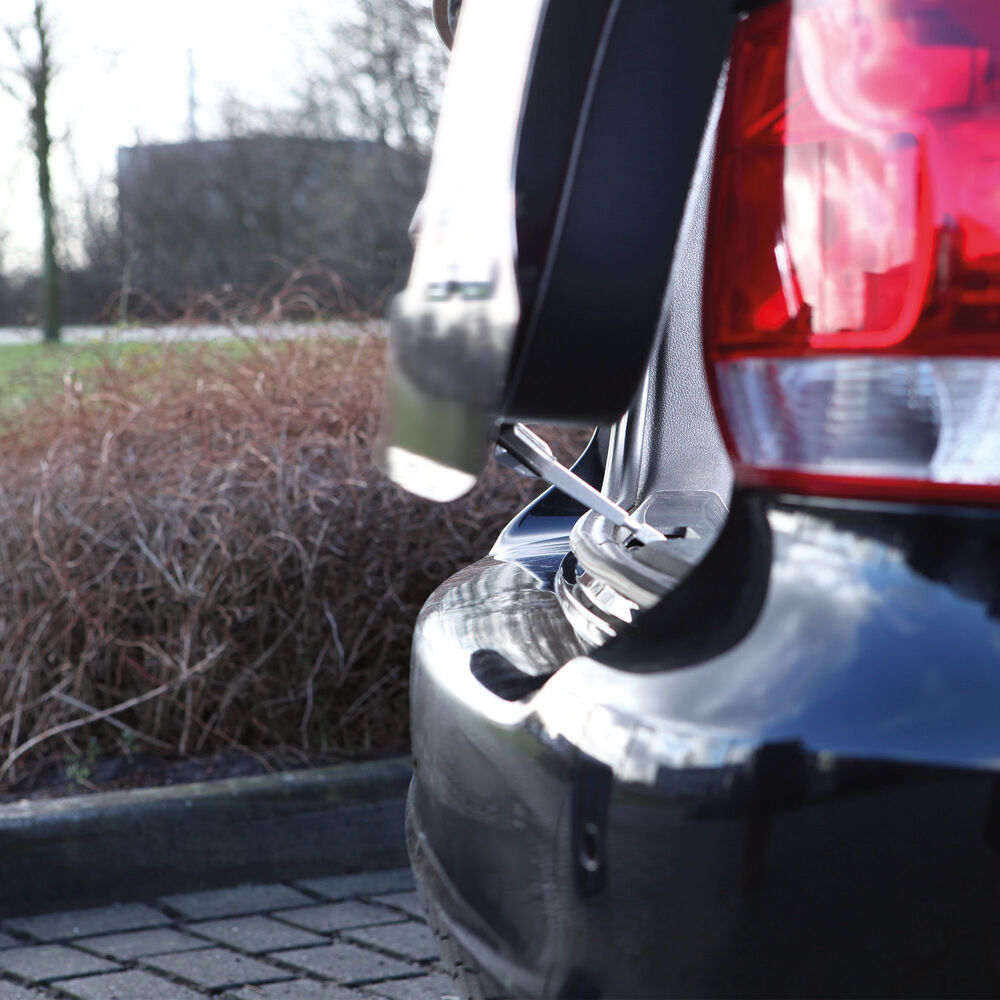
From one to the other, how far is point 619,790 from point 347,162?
14.4 m

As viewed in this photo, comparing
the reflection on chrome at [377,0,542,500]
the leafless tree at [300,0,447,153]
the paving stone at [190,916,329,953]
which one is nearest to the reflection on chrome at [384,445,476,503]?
the reflection on chrome at [377,0,542,500]

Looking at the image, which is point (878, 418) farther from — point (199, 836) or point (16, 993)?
point (199, 836)

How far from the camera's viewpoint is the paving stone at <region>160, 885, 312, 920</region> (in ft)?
9.01

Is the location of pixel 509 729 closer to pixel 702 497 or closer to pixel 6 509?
pixel 702 497

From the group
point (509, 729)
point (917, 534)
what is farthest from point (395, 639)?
point (917, 534)

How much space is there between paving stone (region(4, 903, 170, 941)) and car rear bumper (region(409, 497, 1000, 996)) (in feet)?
6.42

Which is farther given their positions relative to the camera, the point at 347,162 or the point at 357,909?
the point at 347,162

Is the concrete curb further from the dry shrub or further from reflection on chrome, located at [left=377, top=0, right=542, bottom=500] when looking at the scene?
reflection on chrome, located at [left=377, top=0, right=542, bottom=500]

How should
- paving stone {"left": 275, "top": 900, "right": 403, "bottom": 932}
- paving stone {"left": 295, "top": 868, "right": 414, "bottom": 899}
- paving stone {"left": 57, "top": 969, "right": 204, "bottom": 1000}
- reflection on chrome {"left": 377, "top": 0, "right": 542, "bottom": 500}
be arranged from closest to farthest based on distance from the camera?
1. reflection on chrome {"left": 377, "top": 0, "right": 542, "bottom": 500}
2. paving stone {"left": 57, "top": 969, "right": 204, "bottom": 1000}
3. paving stone {"left": 275, "top": 900, "right": 403, "bottom": 932}
4. paving stone {"left": 295, "top": 868, "right": 414, "bottom": 899}

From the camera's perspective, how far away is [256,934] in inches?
103

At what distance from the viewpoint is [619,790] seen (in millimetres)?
871

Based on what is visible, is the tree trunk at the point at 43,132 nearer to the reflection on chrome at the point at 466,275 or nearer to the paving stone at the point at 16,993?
the paving stone at the point at 16,993

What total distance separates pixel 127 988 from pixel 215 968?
175 mm

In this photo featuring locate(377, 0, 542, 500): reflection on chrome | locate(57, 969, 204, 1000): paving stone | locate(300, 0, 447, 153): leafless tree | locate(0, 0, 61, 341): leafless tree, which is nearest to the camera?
locate(377, 0, 542, 500): reflection on chrome
